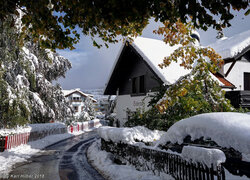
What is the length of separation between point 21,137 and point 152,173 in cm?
1073

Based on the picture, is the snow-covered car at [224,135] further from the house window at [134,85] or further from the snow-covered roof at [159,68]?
the house window at [134,85]

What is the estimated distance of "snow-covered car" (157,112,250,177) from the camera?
3842mm

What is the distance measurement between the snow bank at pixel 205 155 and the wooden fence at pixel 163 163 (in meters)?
0.10

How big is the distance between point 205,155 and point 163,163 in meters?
2.02

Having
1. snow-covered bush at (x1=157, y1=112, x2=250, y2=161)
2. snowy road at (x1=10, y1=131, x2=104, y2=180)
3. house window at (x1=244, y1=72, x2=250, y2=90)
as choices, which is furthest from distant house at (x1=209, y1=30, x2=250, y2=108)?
snowy road at (x1=10, y1=131, x2=104, y2=180)

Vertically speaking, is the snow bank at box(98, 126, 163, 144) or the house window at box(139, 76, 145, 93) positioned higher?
the house window at box(139, 76, 145, 93)

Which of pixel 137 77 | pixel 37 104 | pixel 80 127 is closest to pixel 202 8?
pixel 137 77

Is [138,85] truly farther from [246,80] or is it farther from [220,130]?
[220,130]

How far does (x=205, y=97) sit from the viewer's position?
8.66 metres

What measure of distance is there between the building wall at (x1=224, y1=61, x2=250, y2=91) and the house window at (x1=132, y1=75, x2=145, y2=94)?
19.3 ft

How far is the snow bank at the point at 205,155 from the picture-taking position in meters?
4.04

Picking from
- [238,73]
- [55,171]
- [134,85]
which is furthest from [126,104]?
[55,171]

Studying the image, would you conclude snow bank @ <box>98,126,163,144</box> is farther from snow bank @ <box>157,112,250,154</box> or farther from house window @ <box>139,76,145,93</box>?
house window @ <box>139,76,145,93</box>

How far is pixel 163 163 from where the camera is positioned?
6.03 meters
